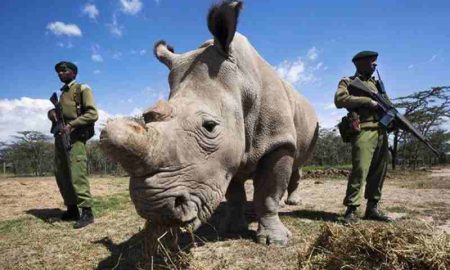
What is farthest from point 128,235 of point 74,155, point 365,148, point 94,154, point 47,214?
point 94,154

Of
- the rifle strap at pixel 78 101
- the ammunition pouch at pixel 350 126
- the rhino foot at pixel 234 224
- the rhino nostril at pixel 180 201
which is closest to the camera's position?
the rhino nostril at pixel 180 201

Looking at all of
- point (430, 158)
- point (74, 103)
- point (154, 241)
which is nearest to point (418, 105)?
point (430, 158)

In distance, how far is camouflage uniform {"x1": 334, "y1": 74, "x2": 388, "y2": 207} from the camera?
18.0ft

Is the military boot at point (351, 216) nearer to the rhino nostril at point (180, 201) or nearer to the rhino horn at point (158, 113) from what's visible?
the rhino nostril at point (180, 201)

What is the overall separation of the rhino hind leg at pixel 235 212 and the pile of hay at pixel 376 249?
82.5 inches

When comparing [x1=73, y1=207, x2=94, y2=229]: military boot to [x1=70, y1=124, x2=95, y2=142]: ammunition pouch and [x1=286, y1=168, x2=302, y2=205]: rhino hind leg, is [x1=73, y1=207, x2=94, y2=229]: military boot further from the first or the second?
[x1=286, y1=168, x2=302, y2=205]: rhino hind leg

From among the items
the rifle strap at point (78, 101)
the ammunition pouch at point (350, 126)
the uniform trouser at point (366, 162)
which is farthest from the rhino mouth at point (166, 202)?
the rifle strap at point (78, 101)

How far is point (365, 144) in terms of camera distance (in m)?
5.52

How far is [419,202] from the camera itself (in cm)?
750

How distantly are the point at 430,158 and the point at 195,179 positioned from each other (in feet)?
166

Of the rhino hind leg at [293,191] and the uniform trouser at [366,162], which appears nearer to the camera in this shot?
the uniform trouser at [366,162]

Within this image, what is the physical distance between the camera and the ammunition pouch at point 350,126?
554cm

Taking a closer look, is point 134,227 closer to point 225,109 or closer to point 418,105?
point 225,109

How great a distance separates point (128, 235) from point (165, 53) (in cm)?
234
